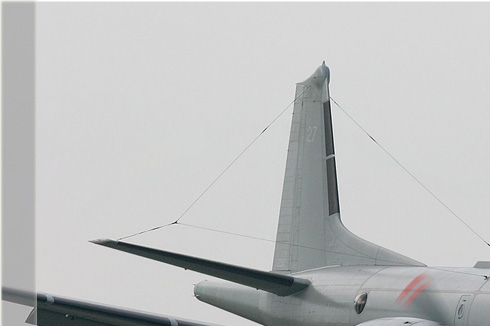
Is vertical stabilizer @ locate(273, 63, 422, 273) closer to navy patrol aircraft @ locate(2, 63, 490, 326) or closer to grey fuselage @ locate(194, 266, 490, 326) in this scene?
navy patrol aircraft @ locate(2, 63, 490, 326)

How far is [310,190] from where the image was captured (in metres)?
17.8

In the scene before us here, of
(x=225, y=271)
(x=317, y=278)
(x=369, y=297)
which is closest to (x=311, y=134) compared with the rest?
(x=317, y=278)

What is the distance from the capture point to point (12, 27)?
1107mm

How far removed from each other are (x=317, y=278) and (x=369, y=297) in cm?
211

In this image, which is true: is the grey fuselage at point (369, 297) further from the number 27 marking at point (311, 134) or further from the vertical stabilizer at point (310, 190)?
the number 27 marking at point (311, 134)

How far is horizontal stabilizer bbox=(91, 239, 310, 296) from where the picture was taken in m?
11.9

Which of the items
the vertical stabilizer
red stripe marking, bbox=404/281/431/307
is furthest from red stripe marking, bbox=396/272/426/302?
the vertical stabilizer

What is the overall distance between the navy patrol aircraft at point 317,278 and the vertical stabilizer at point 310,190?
0.08ft

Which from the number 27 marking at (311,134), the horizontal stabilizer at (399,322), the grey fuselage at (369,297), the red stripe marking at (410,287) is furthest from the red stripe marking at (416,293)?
the number 27 marking at (311,134)

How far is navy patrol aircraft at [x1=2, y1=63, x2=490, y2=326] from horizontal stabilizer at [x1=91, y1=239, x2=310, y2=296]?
0.02 metres

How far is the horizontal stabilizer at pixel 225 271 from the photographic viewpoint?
39.0 ft

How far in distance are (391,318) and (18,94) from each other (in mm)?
12280

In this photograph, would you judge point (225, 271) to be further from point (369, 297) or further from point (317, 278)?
point (317, 278)

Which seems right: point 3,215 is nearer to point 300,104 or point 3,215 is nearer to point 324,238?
point 324,238
